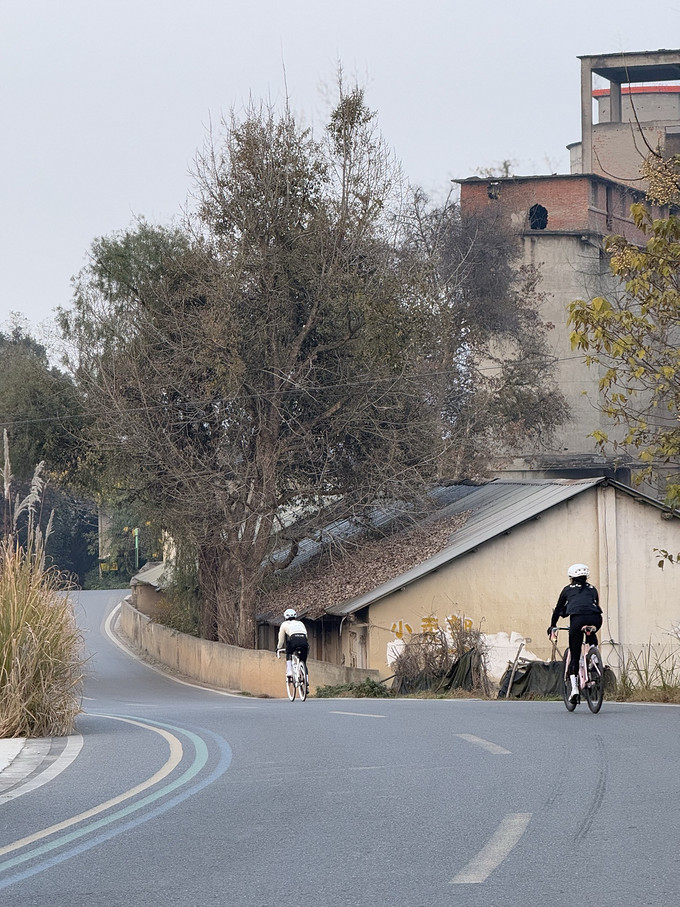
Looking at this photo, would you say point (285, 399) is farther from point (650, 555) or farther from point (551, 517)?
point (650, 555)

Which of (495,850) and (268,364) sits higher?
(268,364)

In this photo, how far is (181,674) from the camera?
141 ft

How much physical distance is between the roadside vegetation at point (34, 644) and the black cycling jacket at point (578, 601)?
19.3ft

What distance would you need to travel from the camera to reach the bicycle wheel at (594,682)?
14.9 m

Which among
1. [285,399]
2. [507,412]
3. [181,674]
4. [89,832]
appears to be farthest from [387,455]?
[89,832]

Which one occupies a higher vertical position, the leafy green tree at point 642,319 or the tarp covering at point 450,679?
the leafy green tree at point 642,319

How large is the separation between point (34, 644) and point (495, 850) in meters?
7.26

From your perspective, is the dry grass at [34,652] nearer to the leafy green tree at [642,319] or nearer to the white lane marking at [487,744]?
the white lane marking at [487,744]

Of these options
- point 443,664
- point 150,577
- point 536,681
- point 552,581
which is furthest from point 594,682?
point 150,577

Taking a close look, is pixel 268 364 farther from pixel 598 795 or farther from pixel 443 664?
pixel 598 795

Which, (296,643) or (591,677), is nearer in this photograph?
(591,677)

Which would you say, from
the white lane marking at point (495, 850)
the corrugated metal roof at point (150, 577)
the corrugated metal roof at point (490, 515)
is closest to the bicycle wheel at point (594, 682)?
the white lane marking at point (495, 850)

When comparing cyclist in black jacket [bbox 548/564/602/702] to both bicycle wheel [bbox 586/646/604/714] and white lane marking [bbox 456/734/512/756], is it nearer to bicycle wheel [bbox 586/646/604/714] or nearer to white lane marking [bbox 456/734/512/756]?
bicycle wheel [bbox 586/646/604/714]

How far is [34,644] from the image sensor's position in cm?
1277
